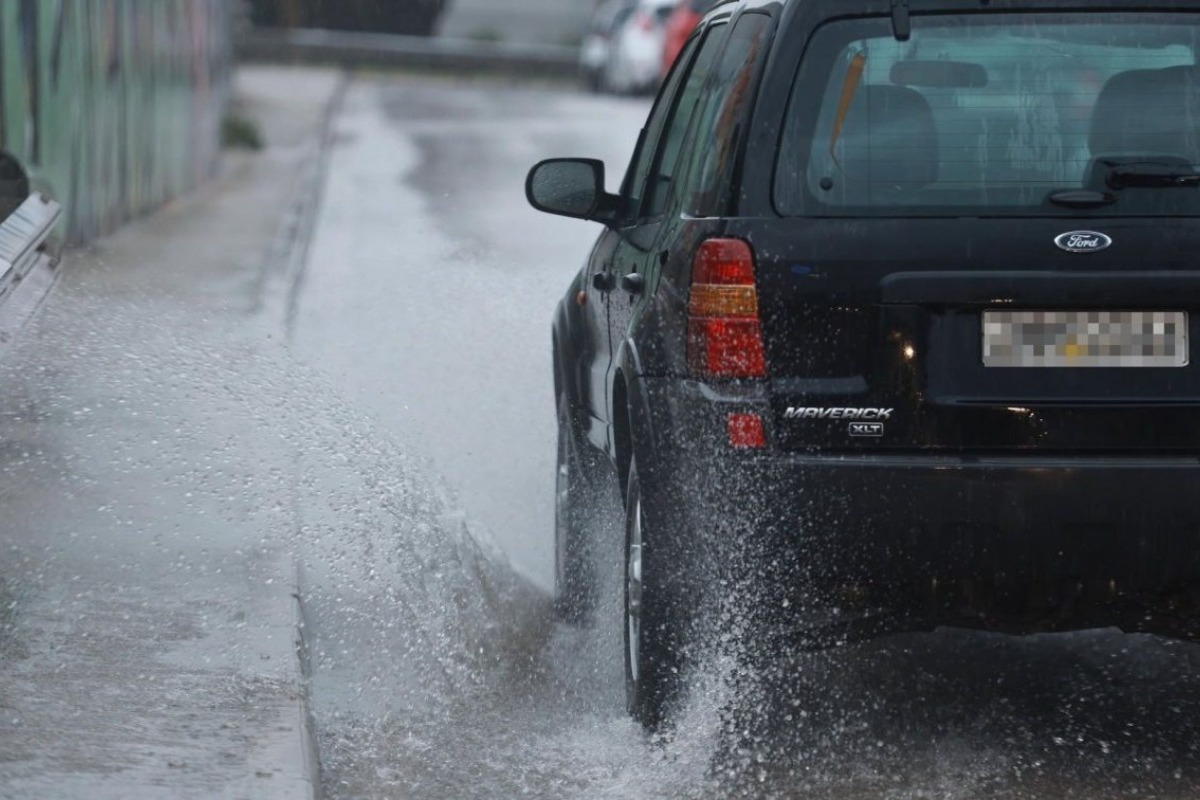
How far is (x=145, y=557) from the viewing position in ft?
21.9

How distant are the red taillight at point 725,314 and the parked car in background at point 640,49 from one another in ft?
86.8

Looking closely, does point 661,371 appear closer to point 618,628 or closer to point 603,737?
point 603,737

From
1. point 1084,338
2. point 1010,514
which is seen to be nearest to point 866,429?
point 1010,514

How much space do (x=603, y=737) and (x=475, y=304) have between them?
629 cm

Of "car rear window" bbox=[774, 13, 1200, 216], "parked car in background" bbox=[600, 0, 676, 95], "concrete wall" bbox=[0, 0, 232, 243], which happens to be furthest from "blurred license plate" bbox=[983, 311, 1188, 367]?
"parked car in background" bbox=[600, 0, 676, 95]

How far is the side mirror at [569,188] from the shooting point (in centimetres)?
608

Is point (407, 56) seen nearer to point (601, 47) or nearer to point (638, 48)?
point (601, 47)

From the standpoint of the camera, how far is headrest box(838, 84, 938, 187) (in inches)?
187

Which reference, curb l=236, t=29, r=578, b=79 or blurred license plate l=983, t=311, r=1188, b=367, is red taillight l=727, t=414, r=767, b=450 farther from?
curb l=236, t=29, r=578, b=79

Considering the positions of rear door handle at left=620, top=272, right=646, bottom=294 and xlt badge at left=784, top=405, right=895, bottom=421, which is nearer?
xlt badge at left=784, top=405, right=895, bottom=421

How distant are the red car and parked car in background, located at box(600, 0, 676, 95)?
0.14 metres

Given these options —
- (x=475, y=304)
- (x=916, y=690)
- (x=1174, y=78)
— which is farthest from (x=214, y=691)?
(x=475, y=304)

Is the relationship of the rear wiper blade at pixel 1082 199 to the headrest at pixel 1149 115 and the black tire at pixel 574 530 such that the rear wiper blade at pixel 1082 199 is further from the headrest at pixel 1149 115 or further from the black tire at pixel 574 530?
the black tire at pixel 574 530

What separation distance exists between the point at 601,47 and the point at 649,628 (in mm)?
29965
